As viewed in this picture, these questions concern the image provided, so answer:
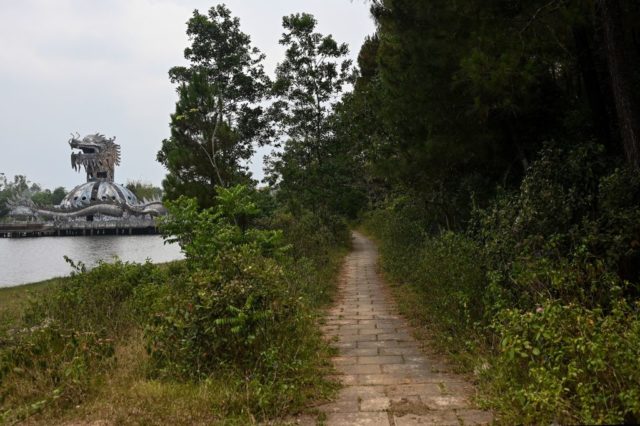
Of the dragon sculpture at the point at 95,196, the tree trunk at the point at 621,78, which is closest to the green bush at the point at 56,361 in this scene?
the tree trunk at the point at 621,78

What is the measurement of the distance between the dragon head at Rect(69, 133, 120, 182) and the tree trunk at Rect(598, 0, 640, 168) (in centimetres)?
7228

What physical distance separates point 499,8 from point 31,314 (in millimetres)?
7472

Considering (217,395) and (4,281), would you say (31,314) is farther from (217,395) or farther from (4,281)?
(4,281)

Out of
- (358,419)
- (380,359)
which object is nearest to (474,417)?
(358,419)

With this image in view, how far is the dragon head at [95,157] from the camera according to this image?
68.5m

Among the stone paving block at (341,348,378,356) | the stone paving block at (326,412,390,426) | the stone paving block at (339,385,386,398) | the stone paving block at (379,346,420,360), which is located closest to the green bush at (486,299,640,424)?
the stone paving block at (326,412,390,426)

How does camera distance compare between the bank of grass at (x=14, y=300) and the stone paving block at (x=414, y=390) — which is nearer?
the stone paving block at (x=414, y=390)

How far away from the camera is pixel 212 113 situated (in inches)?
586

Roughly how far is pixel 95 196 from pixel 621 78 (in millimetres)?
72188

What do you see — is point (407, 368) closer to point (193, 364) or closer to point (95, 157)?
point (193, 364)

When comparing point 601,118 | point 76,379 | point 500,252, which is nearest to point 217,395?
point 76,379

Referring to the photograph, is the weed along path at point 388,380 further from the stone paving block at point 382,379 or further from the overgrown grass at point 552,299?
the overgrown grass at point 552,299

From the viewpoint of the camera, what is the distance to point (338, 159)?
1858cm

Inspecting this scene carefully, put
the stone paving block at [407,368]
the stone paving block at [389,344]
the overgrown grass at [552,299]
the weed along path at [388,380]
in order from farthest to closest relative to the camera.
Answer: the stone paving block at [389,344], the stone paving block at [407,368], the weed along path at [388,380], the overgrown grass at [552,299]
